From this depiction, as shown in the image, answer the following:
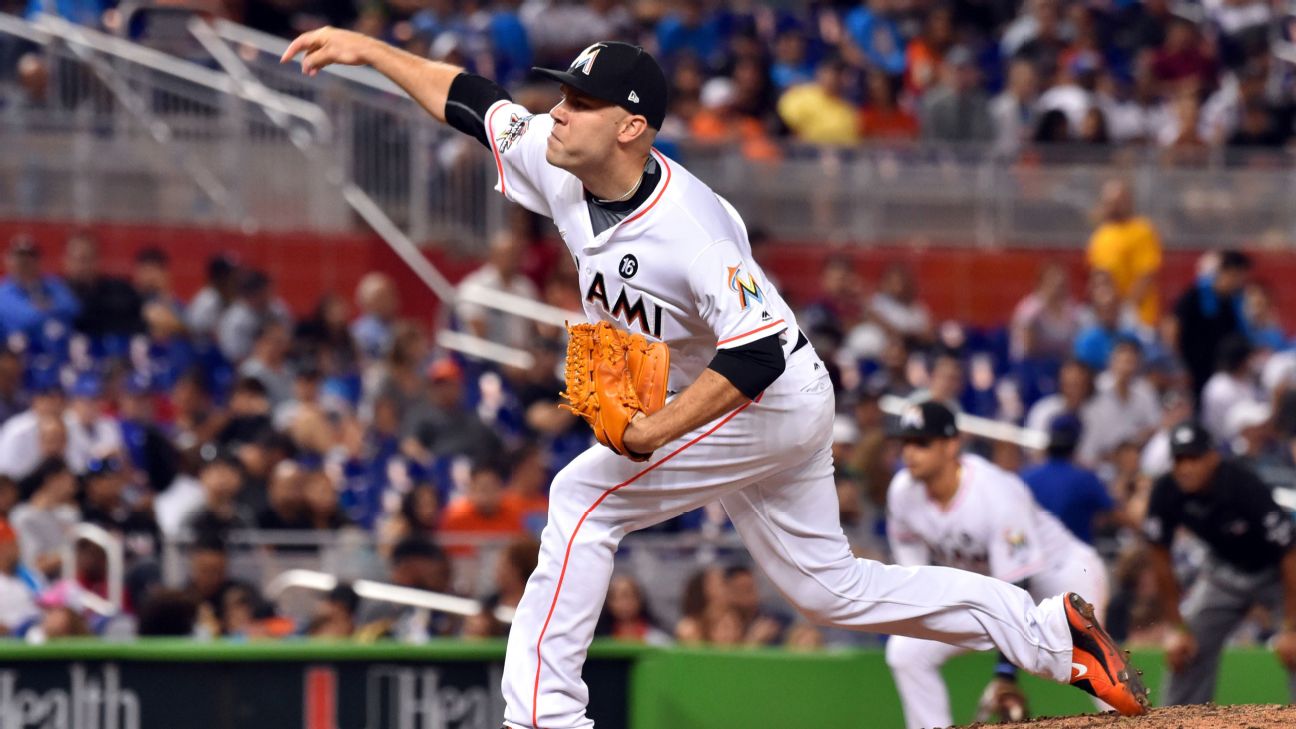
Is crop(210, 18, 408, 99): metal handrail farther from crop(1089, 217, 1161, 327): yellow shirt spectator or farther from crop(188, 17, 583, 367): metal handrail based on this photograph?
crop(1089, 217, 1161, 327): yellow shirt spectator

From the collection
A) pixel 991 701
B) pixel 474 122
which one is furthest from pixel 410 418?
pixel 474 122

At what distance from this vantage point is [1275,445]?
11.9m

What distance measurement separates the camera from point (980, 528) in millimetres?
7973

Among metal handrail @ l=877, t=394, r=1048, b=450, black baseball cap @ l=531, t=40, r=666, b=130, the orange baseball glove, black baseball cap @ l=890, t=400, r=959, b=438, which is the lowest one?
metal handrail @ l=877, t=394, r=1048, b=450

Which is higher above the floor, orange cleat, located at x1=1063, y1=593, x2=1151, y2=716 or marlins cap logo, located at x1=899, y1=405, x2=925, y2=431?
marlins cap logo, located at x1=899, y1=405, x2=925, y2=431

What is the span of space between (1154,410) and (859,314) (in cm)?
225

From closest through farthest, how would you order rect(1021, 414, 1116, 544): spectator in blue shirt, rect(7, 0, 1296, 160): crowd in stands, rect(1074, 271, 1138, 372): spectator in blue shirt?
rect(1021, 414, 1116, 544): spectator in blue shirt → rect(1074, 271, 1138, 372): spectator in blue shirt → rect(7, 0, 1296, 160): crowd in stands

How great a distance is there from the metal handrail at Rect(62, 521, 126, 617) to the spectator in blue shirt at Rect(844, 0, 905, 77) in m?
9.13

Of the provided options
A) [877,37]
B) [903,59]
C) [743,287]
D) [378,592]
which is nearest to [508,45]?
[877,37]

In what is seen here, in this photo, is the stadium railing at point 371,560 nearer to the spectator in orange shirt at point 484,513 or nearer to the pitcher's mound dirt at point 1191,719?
the spectator in orange shirt at point 484,513

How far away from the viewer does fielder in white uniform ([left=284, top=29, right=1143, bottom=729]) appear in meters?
5.38

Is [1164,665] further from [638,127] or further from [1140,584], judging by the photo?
[638,127]

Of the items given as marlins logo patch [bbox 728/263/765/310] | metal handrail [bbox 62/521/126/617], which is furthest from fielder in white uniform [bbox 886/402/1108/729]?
metal handrail [bbox 62/521/126/617]

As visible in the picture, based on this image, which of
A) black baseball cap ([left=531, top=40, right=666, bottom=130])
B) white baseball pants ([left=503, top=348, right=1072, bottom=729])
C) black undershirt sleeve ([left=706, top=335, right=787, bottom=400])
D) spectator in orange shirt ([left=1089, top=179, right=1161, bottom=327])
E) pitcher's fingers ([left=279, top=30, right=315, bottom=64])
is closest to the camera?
black undershirt sleeve ([left=706, top=335, right=787, bottom=400])
